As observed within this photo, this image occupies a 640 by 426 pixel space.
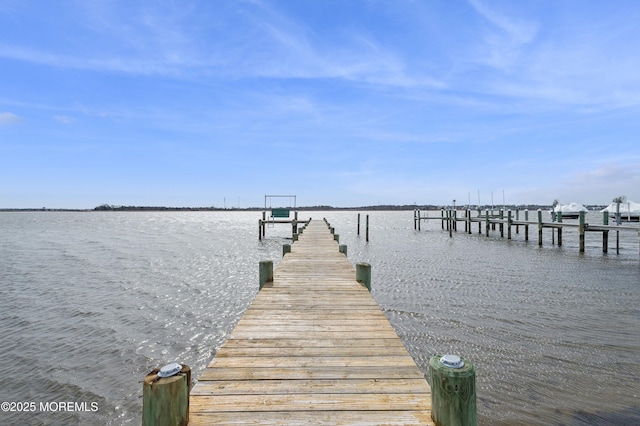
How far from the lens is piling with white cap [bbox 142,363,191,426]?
8.21ft

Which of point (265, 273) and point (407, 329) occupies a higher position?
point (265, 273)

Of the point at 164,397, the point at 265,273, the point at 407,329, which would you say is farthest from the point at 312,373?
the point at 407,329

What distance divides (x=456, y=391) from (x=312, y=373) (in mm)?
1600

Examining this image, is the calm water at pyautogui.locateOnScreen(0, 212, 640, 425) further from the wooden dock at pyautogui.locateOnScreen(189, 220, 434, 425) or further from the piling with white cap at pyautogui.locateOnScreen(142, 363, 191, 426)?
the piling with white cap at pyautogui.locateOnScreen(142, 363, 191, 426)

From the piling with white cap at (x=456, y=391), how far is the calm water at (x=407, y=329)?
2835 millimetres

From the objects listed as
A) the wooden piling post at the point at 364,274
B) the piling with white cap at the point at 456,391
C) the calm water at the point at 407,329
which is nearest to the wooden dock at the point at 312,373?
the piling with white cap at the point at 456,391

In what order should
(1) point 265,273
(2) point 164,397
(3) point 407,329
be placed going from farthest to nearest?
(3) point 407,329 < (1) point 265,273 < (2) point 164,397

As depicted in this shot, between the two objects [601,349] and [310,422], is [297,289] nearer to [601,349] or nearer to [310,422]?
[310,422]

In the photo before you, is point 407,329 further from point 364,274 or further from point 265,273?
point 265,273

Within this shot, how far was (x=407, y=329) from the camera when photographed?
27.4 feet

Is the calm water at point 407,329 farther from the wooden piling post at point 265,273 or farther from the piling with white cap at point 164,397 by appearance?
the piling with white cap at point 164,397

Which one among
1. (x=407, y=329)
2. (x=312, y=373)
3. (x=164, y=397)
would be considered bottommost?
(x=407, y=329)

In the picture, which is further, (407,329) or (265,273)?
(407,329)

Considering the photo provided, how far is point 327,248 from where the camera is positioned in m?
13.9
